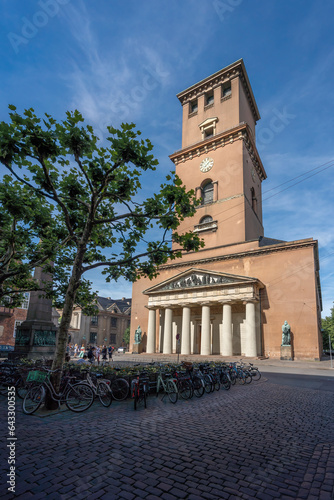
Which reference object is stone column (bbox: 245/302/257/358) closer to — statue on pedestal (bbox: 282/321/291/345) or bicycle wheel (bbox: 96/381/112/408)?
statue on pedestal (bbox: 282/321/291/345)

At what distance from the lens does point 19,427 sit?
238 inches

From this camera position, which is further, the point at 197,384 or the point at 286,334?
the point at 286,334

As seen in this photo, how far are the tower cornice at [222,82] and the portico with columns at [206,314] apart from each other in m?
29.5

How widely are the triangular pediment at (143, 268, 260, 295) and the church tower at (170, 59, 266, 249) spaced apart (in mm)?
5253

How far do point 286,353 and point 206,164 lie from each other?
87.2ft

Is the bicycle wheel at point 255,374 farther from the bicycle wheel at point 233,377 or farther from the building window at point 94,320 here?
the building window at point 94,320

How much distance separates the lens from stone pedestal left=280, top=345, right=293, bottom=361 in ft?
86.9

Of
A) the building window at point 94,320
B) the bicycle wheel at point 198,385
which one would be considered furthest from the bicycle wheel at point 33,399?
the building window at point 94,320

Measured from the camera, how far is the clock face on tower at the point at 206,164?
40062 mm

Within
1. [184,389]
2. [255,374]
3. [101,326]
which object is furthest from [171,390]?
[101,326]

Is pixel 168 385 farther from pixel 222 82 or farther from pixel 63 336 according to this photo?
pixel 222 82

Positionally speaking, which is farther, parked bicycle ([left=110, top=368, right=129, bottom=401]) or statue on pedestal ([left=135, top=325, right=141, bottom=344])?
statue on pedestal ([left=135, top=325, right=141, bottom=344])

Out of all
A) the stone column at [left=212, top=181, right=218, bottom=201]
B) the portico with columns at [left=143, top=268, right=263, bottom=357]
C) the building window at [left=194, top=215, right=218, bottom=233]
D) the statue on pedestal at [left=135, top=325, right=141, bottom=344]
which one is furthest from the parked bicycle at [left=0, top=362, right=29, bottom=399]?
the stone column at [left=212, top=181, right=218, bottom=201]

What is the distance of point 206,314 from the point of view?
3178 centimetres
